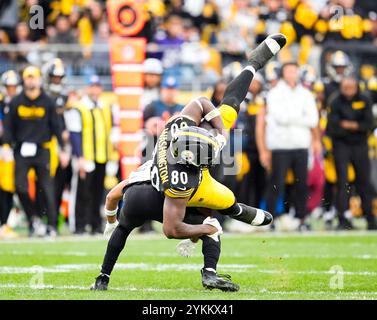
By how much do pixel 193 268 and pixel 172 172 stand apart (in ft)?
7.70

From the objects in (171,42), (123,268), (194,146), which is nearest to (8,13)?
(171,42)

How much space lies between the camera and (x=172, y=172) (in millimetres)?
7672

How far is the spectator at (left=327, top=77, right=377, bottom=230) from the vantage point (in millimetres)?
14039

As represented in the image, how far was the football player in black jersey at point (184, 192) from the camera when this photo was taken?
7621 mm

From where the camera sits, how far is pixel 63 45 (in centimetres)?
1748

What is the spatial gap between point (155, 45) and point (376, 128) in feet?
13.0

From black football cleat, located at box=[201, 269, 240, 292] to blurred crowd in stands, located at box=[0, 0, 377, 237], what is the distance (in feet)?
15.2

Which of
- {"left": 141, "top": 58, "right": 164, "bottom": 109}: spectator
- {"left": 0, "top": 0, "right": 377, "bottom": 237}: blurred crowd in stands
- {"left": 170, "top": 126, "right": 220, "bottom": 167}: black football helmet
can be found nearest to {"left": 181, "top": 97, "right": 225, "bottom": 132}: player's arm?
{"left": 170, "top": 126, "right": 220, "bottom": 167}: black football helmet

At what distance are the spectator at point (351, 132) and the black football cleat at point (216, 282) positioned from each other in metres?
6.05

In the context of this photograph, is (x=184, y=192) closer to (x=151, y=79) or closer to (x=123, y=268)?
(x=123, y=268)

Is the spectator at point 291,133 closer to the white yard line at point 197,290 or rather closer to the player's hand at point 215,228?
the player's hand at point 215,228

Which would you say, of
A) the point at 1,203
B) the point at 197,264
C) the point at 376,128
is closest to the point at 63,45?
the point at 1,203

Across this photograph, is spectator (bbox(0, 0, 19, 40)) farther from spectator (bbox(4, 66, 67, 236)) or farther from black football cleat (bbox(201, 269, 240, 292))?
black football cleat (bbox(201, 269, 240, 292))

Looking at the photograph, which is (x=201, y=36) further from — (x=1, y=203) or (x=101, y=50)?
(x=1, y=203)
